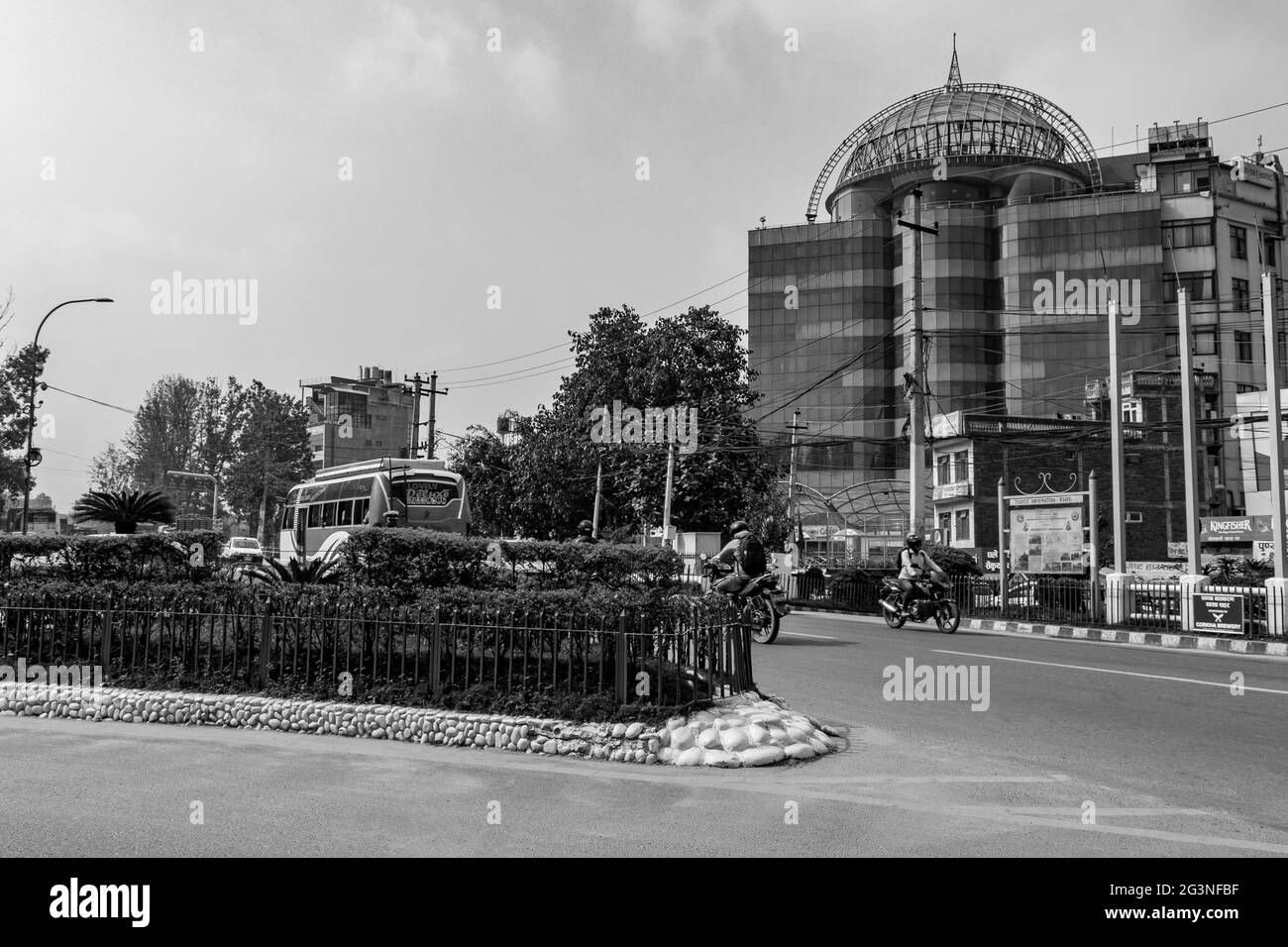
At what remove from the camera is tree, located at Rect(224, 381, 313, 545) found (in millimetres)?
67625

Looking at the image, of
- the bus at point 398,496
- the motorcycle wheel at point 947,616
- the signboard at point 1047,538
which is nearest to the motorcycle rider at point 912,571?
the motorcycle wheel at point 947,616

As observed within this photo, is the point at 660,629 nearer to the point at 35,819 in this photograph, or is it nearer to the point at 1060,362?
the point at 35,819

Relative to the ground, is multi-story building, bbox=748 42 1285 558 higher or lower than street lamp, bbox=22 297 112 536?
higher

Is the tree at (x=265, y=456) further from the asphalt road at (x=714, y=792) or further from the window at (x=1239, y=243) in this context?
the window at (x=1239, y=243)

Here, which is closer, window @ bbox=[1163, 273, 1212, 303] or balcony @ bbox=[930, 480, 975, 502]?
balcony @ bbox=[930, 480, 975, 502]

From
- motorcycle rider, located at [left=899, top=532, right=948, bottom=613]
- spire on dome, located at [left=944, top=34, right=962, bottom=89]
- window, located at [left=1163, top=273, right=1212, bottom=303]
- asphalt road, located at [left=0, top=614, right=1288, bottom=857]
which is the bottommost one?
asphalt road, located at [left=0, top=614, right=1288, bottom=857]

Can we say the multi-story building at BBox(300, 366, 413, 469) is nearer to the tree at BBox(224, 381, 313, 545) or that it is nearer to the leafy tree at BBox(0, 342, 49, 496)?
the tree at BBox(224, 381, 313, 545)

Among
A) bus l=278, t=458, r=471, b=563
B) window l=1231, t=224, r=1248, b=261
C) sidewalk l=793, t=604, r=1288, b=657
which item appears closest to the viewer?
sidewalk l=793, t=604, r=1288, b=657

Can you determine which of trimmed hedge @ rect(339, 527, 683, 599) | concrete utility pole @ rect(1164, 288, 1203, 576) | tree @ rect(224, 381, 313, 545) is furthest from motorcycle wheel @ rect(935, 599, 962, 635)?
tree @ rect(224, 381, 313, 545)

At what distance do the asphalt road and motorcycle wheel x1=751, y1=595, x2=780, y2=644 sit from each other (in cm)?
513

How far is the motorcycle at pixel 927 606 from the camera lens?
64.1ft

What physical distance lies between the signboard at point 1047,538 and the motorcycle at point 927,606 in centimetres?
402
